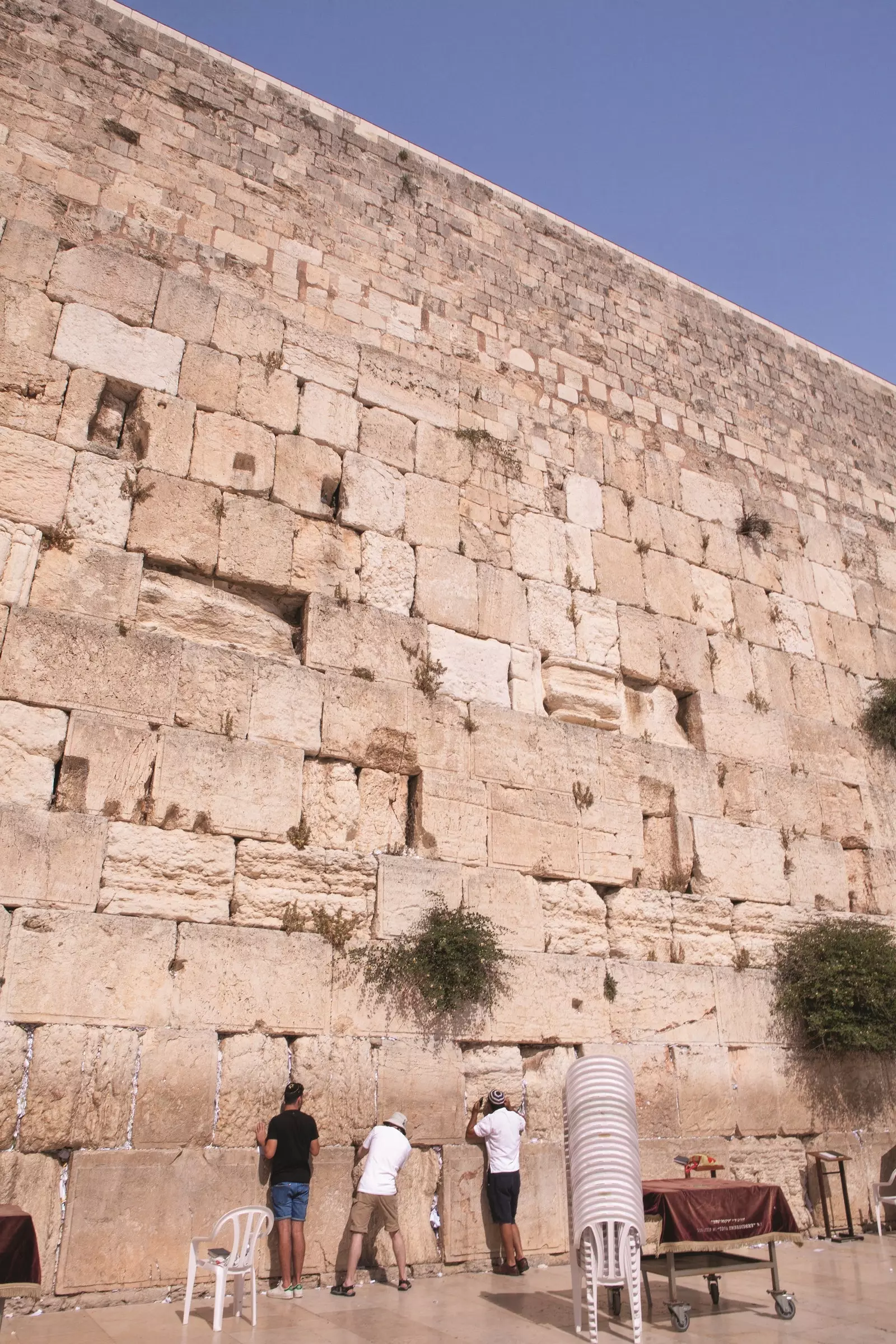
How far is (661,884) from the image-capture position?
7438 millimetres

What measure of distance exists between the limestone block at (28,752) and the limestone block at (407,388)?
3551 mm

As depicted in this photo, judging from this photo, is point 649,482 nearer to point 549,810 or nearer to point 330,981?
point 549,810

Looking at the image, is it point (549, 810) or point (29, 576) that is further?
point (549, 810)

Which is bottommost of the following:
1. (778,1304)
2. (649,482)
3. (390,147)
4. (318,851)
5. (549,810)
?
(778,1304)

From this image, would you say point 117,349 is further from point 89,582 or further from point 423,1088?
point 423,1088

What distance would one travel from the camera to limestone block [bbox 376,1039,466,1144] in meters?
5.78

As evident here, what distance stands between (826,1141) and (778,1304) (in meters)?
2.85

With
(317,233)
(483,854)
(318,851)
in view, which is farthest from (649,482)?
(318,851)

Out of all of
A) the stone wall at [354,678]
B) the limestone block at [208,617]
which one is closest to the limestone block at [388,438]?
the stone wall at [354,678]

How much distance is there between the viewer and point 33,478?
20.0ft

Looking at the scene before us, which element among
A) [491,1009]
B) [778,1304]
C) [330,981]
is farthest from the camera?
[491,1009]

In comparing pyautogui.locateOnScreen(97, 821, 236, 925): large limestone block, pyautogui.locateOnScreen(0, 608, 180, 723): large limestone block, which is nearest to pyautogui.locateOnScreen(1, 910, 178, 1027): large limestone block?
pyautogui.locateOnScreen(97, 821, 236, 925): large limestone block

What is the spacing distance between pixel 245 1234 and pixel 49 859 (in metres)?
2.05

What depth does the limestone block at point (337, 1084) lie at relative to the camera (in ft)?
18.2
